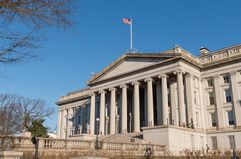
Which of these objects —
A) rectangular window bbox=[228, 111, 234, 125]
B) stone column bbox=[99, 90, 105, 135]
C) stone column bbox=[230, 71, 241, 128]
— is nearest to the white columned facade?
stone column bbox=[99, 90, 105, 135]

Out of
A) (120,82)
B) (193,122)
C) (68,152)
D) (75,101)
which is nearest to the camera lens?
(68,152)

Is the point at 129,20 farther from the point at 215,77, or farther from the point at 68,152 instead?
the point at 68,152

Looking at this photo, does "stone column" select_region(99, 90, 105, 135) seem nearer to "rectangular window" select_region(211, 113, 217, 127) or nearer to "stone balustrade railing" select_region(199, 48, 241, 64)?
"stone balustrade railing" select_region(199, 48, 241, 64)

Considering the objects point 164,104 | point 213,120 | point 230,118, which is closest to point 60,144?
point 164,104

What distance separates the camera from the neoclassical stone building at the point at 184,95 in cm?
4522

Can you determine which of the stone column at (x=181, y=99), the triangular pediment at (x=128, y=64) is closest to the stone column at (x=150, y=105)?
the triangular pediment at (x=128, y=64)

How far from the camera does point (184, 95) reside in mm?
48438

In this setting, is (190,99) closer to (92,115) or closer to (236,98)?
(236,98)

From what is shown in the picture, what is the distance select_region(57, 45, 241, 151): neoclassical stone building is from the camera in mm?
45219

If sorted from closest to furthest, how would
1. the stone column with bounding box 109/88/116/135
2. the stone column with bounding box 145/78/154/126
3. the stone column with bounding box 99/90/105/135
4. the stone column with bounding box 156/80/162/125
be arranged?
the stone column with bounding box 145/78/154/126 → the stone column with bounding box 156/80/162/125 → the stone column with bounding box 109/88/116/135 → the stone column with bounding box 99/90/105/135

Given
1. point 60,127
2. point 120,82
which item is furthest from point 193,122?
point 60,127

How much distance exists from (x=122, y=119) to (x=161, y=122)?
25.9ft

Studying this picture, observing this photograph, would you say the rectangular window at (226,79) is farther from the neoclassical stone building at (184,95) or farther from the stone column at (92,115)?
the stone column at (92,115)

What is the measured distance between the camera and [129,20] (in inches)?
2322
